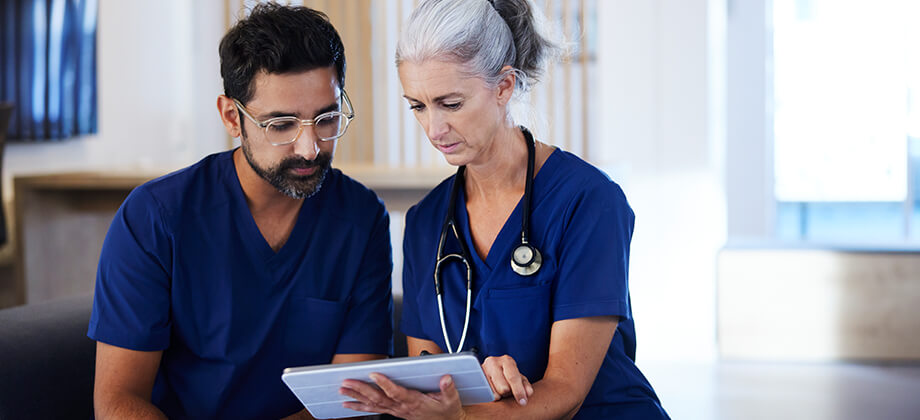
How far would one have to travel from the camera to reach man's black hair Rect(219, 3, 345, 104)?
4.68ft

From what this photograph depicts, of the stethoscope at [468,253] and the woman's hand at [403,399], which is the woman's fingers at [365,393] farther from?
the stethoscope at [468,253]

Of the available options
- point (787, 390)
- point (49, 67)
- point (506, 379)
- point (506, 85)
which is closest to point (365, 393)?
point (506, 379)

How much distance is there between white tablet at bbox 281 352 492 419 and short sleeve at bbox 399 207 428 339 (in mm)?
332

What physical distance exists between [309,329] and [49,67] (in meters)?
2.88

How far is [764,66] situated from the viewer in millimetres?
4973

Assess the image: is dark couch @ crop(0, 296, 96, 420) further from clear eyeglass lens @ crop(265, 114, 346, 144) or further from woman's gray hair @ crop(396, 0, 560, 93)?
woman's gray hair @ crop(396, 0, 560, 93)

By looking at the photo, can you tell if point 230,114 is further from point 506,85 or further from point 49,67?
point 49,67

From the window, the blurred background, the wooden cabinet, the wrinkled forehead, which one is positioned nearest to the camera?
the wrinkled forehead

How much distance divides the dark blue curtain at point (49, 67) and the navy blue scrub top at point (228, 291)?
8.34 ft

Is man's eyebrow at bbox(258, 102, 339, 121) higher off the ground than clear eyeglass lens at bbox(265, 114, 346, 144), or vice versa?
man's eyebrow at bbox(258, 102, 339, 121)

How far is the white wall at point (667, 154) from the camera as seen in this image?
10.7 feet

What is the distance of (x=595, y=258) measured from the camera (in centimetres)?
134

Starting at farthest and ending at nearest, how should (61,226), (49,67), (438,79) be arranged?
(49,67) → (61,226) → (438,79)

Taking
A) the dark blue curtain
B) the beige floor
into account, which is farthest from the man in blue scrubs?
the dark blue curtain
